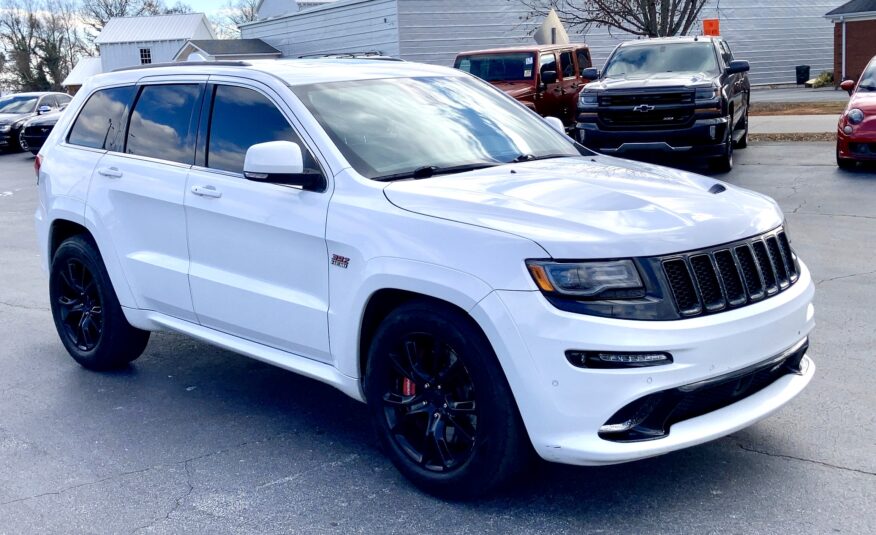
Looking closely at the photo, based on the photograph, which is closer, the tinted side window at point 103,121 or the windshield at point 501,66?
the tinted side window at point 103,121

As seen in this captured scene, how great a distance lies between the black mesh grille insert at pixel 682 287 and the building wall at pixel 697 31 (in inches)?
1252

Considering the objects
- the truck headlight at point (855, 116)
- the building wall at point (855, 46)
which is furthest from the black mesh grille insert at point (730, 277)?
the building wall at point (855, 46)

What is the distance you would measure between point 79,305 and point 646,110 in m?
10.1

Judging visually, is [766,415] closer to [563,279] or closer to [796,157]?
A: [563,279]

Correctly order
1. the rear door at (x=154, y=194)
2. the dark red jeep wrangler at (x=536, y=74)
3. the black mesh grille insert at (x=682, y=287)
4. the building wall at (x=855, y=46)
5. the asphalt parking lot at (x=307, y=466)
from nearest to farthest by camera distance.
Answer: the black mesh grille insert at (x=682, y=287) < the asphalt parking lot at (x=307, y=466) < the rear door at (x=154, y=194) < the dark red jeep wrangler at (x=536, y=74) < the building wall at (x=855, y=46)

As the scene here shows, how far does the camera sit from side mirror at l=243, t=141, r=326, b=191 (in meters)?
4.62

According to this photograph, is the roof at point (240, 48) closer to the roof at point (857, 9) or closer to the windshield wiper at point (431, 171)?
the roof at point (857, 9)

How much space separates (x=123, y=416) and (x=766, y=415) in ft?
11.2

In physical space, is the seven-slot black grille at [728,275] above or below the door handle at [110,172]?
below

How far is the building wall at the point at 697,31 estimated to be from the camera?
116 feet

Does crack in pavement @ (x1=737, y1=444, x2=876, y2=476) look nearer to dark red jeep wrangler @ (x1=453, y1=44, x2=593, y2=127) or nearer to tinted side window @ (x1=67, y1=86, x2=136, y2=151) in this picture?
tinted side window @ (x1=67, y1=86, x2=136, y2=151)

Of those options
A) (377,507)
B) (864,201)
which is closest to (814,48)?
(864,201)

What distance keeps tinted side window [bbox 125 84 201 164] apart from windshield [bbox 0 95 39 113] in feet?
88.0

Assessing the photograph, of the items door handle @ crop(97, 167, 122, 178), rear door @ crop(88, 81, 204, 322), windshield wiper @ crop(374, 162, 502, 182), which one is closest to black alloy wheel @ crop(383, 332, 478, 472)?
windshield wiper @ crop(374, 162, 502, 182)
